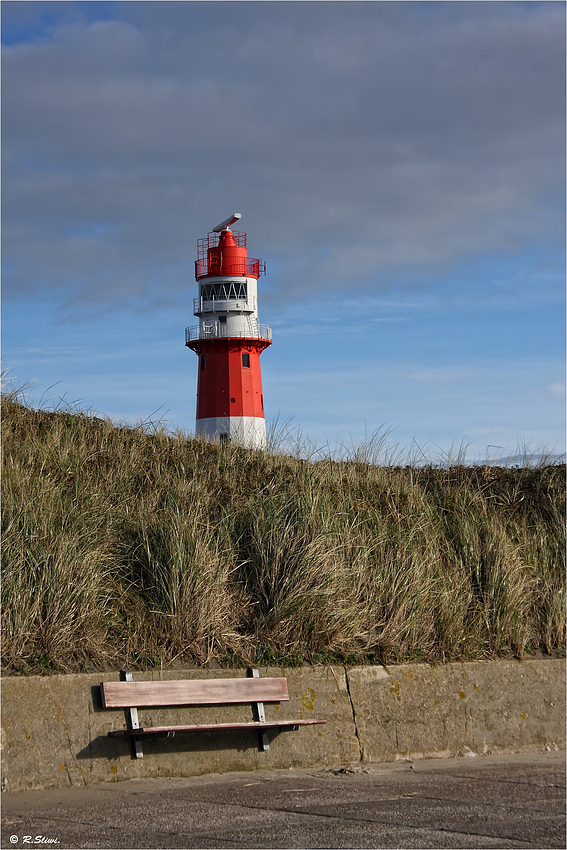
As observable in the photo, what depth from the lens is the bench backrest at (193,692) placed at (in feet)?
19.7

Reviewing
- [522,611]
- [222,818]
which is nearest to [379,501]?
[522,611]

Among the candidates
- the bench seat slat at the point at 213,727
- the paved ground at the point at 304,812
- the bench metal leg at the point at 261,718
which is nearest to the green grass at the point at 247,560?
Result: the bench metal leg at the point at 261,718

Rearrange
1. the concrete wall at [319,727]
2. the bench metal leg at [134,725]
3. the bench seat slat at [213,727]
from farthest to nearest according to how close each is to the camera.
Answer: the bench metal leg at [134,725]
the bench seat slat at [213,727]
the concrete wall at [319,727]

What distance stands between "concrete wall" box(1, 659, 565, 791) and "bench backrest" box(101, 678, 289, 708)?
12 centimetres

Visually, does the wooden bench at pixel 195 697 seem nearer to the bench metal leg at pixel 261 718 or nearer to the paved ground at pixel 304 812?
the bench metal leg at pixel 261 718

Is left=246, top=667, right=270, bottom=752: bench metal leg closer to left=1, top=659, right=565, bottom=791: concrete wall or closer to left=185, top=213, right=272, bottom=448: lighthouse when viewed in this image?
left=1, top=659, right=565, bottom=791: concrete wall

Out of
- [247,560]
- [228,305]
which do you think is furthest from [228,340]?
[247,560]

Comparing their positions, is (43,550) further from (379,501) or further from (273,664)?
(379,501)

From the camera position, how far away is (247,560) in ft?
24.4

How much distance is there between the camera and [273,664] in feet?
22.5

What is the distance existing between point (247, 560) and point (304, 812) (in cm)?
263

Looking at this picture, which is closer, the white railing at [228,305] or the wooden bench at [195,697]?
the wooden bench at [195,697]

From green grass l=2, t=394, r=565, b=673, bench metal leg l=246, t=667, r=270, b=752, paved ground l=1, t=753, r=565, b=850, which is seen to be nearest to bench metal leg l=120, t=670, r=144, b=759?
paved ground l=1, t=753, r=565, b=850

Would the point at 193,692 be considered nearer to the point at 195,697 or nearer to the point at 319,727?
the point at 195,697
